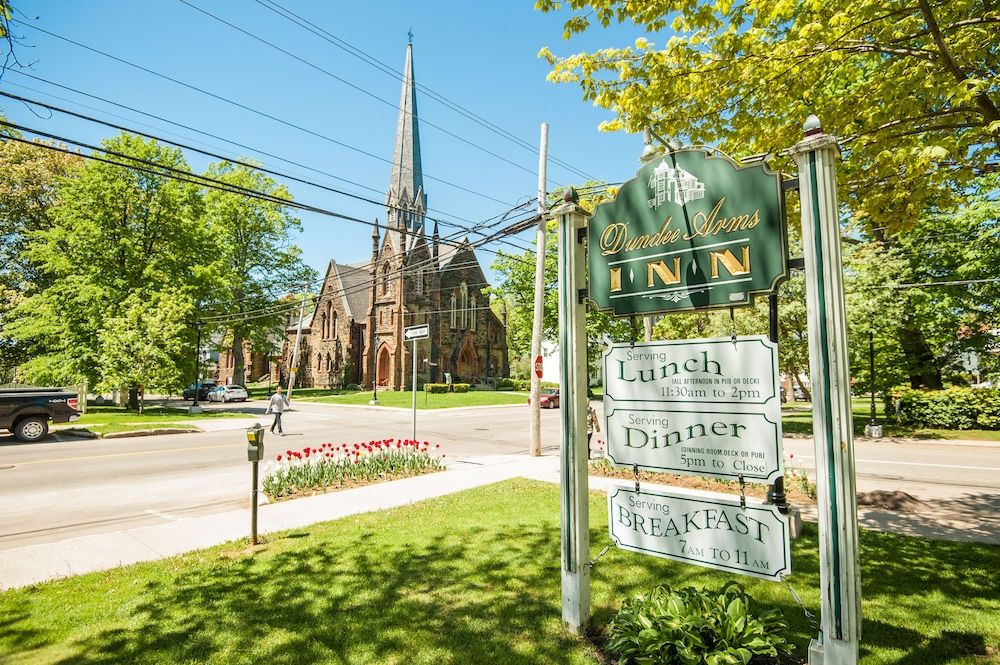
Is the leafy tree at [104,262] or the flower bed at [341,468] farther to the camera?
the leafy tree at [104,262]

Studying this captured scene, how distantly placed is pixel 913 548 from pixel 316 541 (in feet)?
22.7

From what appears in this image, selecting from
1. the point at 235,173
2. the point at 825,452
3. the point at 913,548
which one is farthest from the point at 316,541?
the point at 235,173

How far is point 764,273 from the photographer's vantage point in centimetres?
321

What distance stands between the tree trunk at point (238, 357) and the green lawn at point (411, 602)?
37.2 meters

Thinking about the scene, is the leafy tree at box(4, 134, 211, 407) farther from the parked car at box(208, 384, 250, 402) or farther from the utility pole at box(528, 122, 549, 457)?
the utility pole at box(528, 122, 549, 457)

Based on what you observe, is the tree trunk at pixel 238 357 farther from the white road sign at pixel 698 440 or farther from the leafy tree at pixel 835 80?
the white road sign at pixel 698 440

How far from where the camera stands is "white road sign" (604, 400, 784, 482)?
3217 mm

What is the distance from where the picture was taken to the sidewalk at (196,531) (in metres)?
5.53

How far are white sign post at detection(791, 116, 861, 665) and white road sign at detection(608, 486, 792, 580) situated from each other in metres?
0.31

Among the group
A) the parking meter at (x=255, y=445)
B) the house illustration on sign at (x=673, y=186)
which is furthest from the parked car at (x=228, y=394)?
the house illustration on sign at (x=673, y=186)

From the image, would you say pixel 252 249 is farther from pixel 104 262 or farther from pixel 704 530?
pixel 704 530

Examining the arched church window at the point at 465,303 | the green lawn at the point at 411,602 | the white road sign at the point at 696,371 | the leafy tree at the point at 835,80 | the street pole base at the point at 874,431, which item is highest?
the arched church window at the point at 465,303

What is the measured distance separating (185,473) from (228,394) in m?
30.6

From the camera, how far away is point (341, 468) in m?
9.73
